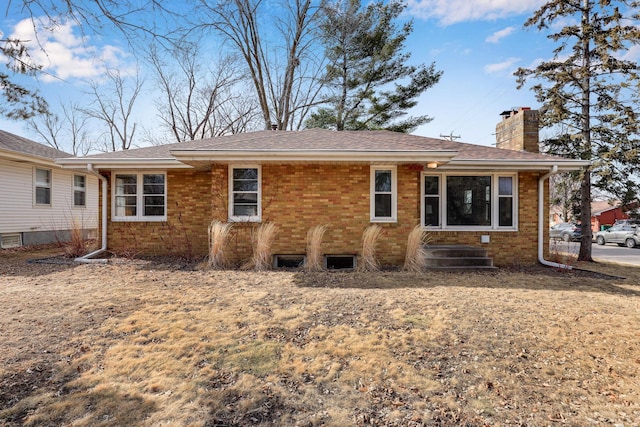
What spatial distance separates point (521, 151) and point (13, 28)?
39.4ft

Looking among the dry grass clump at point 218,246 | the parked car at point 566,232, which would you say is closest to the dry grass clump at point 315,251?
the dry grass clump at point 218,246

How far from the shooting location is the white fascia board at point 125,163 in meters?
8.82

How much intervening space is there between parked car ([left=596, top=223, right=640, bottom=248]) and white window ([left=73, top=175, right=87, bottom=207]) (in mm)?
29000

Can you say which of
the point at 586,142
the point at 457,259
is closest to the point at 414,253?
the point at 457,259

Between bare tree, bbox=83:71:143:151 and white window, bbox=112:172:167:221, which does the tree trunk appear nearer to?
white window, bbox=112:172:167:221

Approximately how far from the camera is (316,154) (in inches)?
293

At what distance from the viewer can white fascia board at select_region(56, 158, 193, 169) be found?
8.82m

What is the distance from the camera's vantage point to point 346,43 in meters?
17.5

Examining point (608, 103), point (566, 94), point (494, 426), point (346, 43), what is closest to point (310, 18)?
point (346, 43)

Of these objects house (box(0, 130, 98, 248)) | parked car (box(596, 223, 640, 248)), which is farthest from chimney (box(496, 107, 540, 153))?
house (box(0, 130, 98, 248))

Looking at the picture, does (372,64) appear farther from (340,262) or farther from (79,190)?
(79,190)

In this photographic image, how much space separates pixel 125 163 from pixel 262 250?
477 centimetres

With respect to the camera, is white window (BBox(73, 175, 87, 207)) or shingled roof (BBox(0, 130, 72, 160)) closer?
shingled roof (BBox(0, 130, 72, 160))

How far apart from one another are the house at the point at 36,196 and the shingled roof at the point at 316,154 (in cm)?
460
